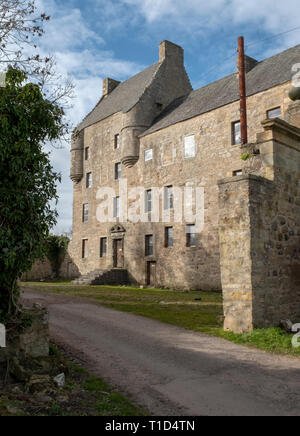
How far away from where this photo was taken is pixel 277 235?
10016 mm

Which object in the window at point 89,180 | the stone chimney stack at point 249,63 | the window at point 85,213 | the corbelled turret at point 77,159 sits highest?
the stone chimney stack at point 249,63

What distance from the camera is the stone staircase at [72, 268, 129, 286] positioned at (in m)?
27.5

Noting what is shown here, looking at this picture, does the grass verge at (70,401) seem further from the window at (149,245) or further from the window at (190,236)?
the window at (149,245)

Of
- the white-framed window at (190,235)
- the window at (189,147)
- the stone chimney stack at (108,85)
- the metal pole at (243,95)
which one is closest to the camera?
the metal pole at (243,95)

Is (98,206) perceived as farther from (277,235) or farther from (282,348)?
(282,348)

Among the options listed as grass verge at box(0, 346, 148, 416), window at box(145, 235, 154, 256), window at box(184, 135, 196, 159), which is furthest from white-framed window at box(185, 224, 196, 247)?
grass verge at box(0, 346, 148, 416)

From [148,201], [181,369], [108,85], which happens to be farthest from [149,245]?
[181,369]

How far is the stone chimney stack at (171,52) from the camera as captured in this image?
A: 2994 centimetres

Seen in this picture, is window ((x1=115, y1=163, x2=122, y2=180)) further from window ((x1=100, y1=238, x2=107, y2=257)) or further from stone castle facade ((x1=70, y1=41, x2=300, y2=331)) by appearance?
window ((x1=100, y1=238, x2=107, y2=257))

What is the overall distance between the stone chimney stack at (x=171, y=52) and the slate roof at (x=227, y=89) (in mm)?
3931

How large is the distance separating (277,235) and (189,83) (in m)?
24.5

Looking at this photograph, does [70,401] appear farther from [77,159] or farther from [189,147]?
[77,159]

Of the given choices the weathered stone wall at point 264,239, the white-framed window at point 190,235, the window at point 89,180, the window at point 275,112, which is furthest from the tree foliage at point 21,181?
the window at point 89,180
